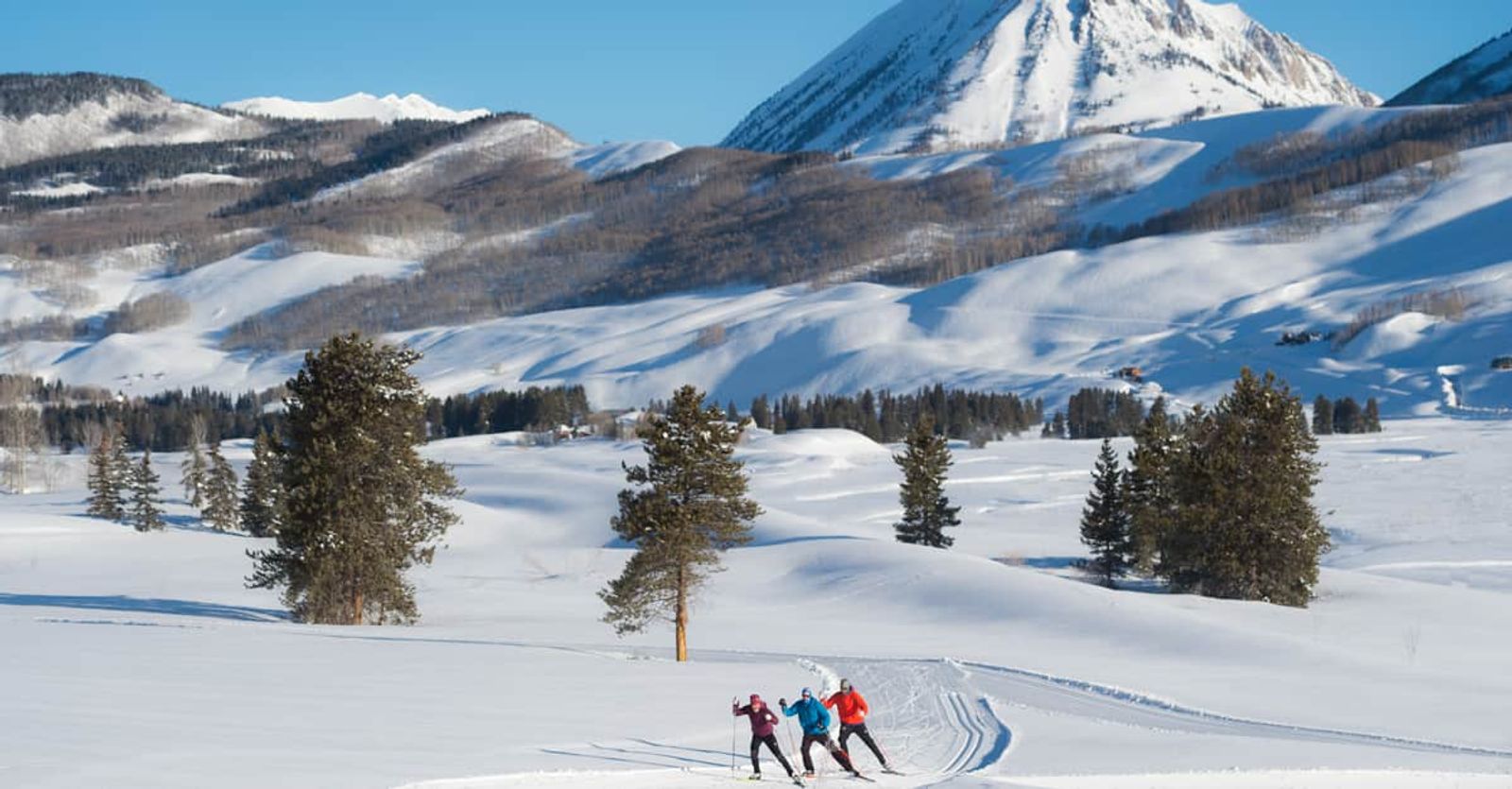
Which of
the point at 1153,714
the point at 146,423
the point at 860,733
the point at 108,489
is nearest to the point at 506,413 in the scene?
the point at 146,423

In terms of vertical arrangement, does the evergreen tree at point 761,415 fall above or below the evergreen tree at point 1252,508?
above

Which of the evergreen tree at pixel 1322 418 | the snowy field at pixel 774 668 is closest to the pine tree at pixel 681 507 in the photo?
the snowy field at pixel 774 668

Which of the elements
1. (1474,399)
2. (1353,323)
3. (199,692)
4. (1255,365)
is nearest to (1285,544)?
(199,692)

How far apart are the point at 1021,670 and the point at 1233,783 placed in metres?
11.2

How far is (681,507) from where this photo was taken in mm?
33594

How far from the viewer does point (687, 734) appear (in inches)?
822

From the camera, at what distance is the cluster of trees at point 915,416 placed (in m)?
135

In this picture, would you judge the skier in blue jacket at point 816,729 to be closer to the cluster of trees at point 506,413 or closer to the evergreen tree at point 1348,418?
the evergreen tree at point 1348,418

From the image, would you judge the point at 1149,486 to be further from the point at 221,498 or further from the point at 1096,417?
the point at 1096,417

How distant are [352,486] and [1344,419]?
112 m

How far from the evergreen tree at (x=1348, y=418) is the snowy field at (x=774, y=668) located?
55888 millimetres

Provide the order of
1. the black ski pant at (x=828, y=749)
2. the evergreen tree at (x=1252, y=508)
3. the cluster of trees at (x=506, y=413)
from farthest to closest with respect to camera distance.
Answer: the cluster of trees at (x=506, y=413)
the evergreen tree at (x=1252, y=508)
the black ski pant at (x=828, y=749)

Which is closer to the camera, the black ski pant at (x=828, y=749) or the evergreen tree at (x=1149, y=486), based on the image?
the black ski pant at (x=828, y=749)

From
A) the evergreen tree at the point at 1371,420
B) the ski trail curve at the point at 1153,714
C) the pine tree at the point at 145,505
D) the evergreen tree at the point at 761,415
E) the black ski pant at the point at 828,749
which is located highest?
the evergreen tree at the point at 761,415
